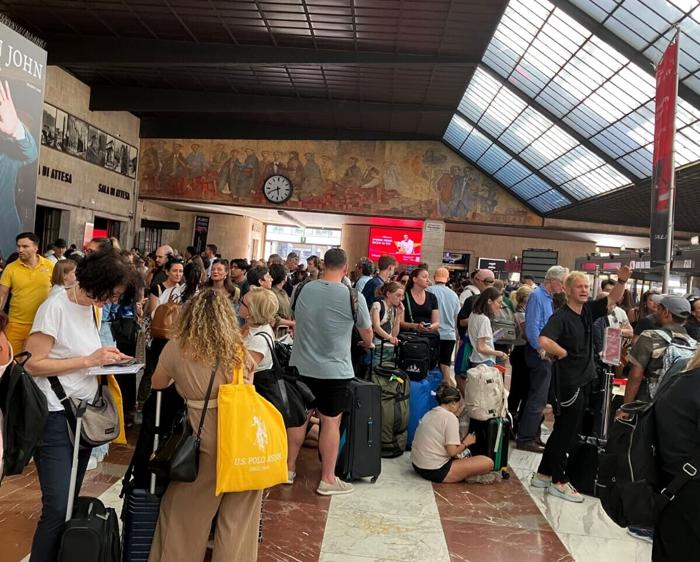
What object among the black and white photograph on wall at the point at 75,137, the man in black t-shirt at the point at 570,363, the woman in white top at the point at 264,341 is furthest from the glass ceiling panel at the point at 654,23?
the black and white photograph on wall at the point at 75,137

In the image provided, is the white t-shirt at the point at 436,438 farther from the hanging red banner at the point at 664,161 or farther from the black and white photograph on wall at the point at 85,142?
the black and white photograph on wall at the point at 85,142

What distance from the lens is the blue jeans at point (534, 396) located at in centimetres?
669

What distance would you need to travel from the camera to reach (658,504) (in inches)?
100

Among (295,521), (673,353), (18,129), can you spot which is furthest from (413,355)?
(18,129)

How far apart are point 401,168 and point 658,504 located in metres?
24.2

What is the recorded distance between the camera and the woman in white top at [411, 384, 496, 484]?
534 centimetres

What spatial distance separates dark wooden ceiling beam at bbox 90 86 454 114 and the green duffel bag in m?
17.0

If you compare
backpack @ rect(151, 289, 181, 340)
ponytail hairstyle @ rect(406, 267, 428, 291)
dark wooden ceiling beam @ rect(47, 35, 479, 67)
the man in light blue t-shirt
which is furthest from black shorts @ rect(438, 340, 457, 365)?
dark wooden ceiling beam @ rect(47, 35, 479, 67)

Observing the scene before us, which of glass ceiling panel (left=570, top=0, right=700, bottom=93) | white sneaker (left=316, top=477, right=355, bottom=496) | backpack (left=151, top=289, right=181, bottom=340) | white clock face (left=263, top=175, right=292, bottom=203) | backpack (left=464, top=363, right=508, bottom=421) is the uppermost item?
glass ceiling panel (left=570, top=0, right=700, bottom=93)

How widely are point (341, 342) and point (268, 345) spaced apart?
3.53ft

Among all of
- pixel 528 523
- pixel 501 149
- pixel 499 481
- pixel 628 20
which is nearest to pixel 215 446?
pixel 528 523

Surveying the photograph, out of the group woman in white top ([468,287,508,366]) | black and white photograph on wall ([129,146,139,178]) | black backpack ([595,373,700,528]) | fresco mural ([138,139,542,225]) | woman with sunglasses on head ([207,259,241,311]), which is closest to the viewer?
black backpack ([595,373,700,528])

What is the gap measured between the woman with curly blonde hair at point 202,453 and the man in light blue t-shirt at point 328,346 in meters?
1.82

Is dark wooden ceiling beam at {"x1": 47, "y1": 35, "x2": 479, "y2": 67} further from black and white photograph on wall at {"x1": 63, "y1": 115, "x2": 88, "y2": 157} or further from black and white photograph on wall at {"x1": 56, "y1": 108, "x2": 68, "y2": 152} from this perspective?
black and white photograph on wall at {"x1": 63, "y1": 115, "x2": 88, "y2": 157}
